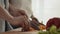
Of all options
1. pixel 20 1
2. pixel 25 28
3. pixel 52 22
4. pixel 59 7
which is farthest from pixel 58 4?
pixel 52 22

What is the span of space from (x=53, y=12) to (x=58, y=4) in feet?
0.53

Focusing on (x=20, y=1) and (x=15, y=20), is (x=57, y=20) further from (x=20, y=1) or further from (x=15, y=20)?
(x=20, y=1)

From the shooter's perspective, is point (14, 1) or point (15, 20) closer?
point (15, 20)

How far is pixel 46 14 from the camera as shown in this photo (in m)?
2.38

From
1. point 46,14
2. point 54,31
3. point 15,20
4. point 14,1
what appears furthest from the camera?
point 46,14

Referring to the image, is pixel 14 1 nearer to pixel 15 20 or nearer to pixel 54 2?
pixel 15 20

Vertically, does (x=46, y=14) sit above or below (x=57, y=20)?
below

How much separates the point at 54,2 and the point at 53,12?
0.17 meters

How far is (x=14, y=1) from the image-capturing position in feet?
3.23

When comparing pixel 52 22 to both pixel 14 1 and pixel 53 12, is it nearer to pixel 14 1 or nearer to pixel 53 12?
pixel 14 1

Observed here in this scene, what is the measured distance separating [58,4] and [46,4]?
0.21 metres

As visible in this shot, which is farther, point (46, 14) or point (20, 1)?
point (46, 14)

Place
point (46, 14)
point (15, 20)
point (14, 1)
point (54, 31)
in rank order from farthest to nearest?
point (46, 14) → point (14, 1) → point (15, 20) → point (54, 31)

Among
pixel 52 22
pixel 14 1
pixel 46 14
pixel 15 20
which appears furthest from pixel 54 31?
pixel 46 14
